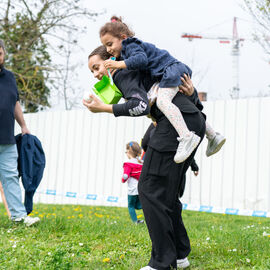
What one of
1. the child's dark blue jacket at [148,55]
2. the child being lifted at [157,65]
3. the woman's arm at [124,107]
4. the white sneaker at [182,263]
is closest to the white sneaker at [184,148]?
the child being lifted at [157,65]

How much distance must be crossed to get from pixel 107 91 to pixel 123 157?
7.12 m

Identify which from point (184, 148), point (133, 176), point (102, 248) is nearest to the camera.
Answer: point (184, 148)

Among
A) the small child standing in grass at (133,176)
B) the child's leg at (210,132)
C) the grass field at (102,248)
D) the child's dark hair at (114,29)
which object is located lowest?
the grass field at (102,248)

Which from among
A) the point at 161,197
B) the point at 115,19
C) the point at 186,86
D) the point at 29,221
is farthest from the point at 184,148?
the point at 29,221

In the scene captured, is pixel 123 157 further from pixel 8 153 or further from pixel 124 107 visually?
pixel 124 107

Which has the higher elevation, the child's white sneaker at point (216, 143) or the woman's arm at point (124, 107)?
the woman's arm at point (124, 107)

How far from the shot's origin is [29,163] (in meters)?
4.70

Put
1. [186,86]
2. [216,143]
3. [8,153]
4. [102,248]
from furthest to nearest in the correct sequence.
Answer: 1. [8,153]
2. [102,248]
3. [216,143]
4. [186,86]

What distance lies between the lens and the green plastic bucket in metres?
2.82

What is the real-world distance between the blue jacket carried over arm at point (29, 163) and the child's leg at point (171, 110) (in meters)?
2.43

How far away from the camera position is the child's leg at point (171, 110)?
265cm

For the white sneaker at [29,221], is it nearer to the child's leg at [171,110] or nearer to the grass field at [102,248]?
the grass field at [102,248]

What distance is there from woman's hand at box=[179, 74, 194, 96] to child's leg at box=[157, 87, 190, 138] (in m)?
0.12

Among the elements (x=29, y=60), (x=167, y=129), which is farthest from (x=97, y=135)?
(x=167, y=129)
